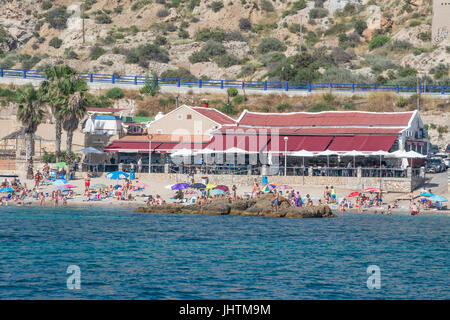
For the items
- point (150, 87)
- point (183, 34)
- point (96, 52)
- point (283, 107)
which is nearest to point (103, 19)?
point (183, 34)

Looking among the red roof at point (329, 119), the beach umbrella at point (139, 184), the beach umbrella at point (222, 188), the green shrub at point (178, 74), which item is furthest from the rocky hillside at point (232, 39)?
the beach umbrella at point (139, 184)

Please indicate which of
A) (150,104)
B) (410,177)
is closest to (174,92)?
(150,104)

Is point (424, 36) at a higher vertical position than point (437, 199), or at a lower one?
higher

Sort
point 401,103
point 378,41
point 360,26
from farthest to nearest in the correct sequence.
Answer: point 360,26 < point 378,41 < point 401,103

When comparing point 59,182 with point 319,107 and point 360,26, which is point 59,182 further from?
point 360,26

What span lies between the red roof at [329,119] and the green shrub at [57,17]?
61522 mm

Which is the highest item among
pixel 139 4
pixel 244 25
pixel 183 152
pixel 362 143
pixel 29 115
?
pixel 139 4

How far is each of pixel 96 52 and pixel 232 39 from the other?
812 inches

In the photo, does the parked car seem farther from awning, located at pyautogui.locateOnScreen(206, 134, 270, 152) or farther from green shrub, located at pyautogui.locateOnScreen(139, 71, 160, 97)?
green shrub, located at pyautogui.locateOnScreen(139, 71, 160, 97)

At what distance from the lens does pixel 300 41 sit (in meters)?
100

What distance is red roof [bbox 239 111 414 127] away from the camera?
55594 millimetres

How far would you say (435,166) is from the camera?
184 ft

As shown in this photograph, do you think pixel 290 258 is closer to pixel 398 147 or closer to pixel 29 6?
pixel 398 147

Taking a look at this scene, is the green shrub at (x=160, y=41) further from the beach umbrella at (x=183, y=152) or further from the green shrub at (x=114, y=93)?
the beach umbrella at (x=183, y=152)
